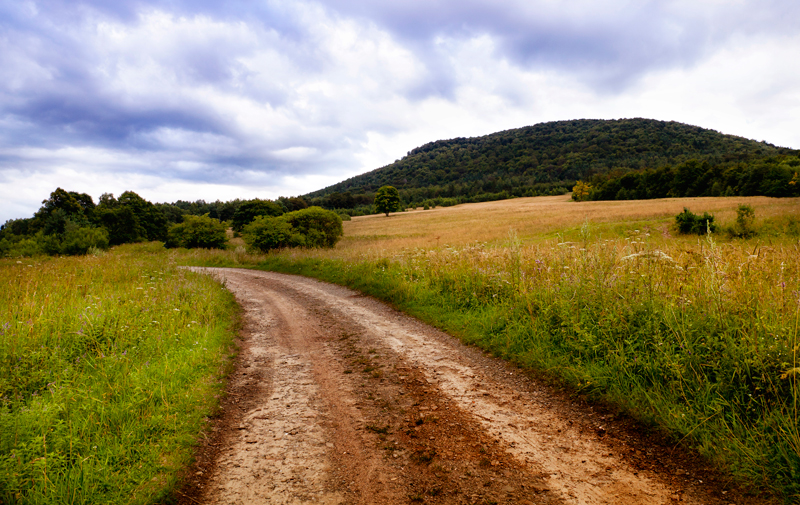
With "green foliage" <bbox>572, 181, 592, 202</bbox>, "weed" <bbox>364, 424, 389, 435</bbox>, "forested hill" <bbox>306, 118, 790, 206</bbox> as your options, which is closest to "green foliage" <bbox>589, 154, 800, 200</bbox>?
"green foliage" <bbox>572, 181, 592, 202</bbox>

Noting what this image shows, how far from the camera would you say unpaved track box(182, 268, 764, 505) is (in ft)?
9.78

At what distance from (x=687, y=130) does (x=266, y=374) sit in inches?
Answer: 6797

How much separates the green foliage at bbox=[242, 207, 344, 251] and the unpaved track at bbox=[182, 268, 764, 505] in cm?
2572

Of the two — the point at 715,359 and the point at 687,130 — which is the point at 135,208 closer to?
the point at 715,359

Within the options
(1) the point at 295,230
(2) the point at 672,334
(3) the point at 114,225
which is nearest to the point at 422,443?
(2) the point at 672,334

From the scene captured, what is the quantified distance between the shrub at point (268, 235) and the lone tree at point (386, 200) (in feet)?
165

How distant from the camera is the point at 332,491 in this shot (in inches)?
119

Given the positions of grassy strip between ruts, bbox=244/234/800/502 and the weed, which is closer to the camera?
grassy strip between ruts, bbox=244/234/800/502

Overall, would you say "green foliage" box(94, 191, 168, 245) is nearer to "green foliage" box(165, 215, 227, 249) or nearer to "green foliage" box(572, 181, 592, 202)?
"green foliage" box(165, 215, 227, 249)

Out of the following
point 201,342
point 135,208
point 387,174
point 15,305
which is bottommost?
point 201,342

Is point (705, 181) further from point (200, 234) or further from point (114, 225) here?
point (114, 225)

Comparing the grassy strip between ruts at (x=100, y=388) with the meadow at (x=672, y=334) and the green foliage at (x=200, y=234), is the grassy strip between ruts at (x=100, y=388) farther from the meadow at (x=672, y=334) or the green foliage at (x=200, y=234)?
the green foliage at (x=200, y=234)

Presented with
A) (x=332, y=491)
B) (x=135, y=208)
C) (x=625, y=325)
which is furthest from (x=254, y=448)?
(x=135, y=208)

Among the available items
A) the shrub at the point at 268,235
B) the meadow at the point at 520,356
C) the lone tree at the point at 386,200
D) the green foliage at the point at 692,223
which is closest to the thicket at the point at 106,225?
the shrub at the point at 268,235
